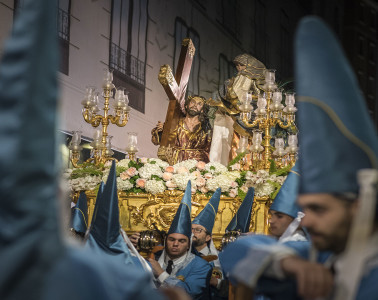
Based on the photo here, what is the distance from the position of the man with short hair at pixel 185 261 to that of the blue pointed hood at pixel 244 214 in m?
0.53

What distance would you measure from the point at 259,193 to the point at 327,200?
406 centimetres

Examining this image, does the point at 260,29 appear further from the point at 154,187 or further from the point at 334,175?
the point at 334,175

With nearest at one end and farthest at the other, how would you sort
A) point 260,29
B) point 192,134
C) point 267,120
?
point 267,120, point 192,134, point 260,29

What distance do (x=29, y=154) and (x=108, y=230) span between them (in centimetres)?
234

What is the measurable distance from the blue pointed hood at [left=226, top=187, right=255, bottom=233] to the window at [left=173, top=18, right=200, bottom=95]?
24.2 feet

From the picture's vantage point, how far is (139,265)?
3.56 metres

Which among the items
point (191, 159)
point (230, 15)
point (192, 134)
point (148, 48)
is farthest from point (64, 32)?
point (230, 15)

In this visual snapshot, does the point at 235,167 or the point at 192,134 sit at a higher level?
the point at 192,134

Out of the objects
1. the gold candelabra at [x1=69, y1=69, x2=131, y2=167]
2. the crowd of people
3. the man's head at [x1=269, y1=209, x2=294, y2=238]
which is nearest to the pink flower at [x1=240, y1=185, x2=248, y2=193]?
the gold candelabra at [x1=69, y1=69, x2=131, y2=167]

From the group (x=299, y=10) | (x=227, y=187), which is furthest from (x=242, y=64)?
(x=299, y=10)

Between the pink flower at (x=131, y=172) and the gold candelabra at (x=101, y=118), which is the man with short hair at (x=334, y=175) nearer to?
the pink flower at (x=131, y=172)

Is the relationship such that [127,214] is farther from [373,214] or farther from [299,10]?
[299,10]

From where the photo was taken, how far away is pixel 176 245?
4793 millimetres

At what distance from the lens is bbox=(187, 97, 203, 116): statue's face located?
24.0 ft
